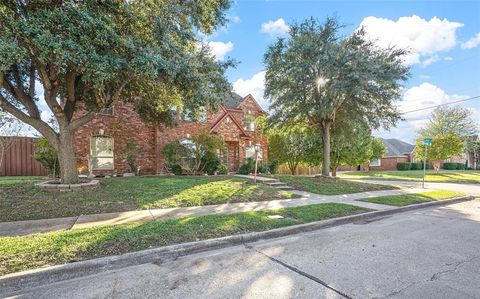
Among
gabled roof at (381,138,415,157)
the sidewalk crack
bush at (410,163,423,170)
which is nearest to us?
the sidewalk crack

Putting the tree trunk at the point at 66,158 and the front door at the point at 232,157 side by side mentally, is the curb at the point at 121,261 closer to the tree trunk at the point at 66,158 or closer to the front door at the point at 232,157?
the tree trunk at the point at 66,158

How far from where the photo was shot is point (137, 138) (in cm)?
1728

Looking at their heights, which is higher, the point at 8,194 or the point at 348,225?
the point at 8,194

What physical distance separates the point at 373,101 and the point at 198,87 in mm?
10515

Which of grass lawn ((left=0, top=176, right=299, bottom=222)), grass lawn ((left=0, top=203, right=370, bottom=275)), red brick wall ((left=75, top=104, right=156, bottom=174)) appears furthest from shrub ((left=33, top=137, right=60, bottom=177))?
grass lawn ((left=0, top=203, right=370, bottom=275))

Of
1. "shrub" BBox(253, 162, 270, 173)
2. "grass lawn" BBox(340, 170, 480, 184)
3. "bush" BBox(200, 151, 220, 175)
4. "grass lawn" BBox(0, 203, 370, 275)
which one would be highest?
"bush" BBox(200, 151, 220, 175)

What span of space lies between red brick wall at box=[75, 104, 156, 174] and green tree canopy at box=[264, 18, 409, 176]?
8456 mm

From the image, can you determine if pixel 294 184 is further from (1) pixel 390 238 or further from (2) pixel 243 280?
(2) pixel 243 280

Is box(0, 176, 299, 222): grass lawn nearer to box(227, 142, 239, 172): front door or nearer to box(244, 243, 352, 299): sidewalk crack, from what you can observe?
box(244, 243, 352, 299): sidewalk crack

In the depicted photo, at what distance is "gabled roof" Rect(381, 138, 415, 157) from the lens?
147 ft

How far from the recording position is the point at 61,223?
600 centimetres

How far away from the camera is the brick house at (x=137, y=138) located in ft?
52.1

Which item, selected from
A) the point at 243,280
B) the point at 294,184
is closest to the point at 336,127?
the point at 294,184

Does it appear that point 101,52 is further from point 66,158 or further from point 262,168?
point 262,168
